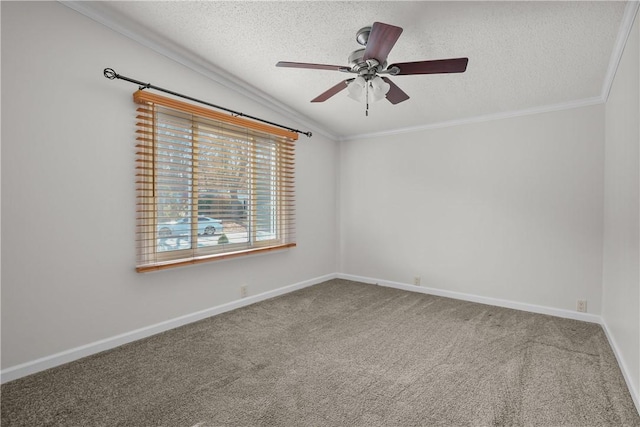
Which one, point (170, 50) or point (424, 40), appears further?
point (170, 50)

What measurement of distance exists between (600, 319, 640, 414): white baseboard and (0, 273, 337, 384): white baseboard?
3.10 metres

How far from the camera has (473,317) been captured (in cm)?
322

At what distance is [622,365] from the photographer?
84.7 inches

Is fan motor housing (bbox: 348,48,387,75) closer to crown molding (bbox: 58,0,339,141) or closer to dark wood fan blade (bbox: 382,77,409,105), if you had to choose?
dark wood fan blade (bbox: 382,77,409,105)

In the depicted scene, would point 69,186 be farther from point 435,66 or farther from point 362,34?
point 435,66

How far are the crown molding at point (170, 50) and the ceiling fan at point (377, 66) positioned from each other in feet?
4.03

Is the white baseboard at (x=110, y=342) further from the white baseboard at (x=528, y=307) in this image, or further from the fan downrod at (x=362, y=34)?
the fan downrod at (x=362, y=34)

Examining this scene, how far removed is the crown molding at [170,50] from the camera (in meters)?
2.29

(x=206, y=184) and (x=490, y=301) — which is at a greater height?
(x=206, y=184)

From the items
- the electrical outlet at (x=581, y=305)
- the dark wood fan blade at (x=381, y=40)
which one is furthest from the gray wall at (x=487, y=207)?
the dark wood fan blade at (x=381, y=40)

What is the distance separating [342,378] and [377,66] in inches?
81.1

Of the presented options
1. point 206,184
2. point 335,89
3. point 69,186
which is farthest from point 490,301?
point 69,186

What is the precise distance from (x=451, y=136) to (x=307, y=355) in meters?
3.03

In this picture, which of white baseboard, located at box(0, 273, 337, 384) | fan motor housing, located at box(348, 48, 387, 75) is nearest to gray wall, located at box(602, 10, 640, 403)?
fan motor housing, located at box(348, 48, 387, 75)
